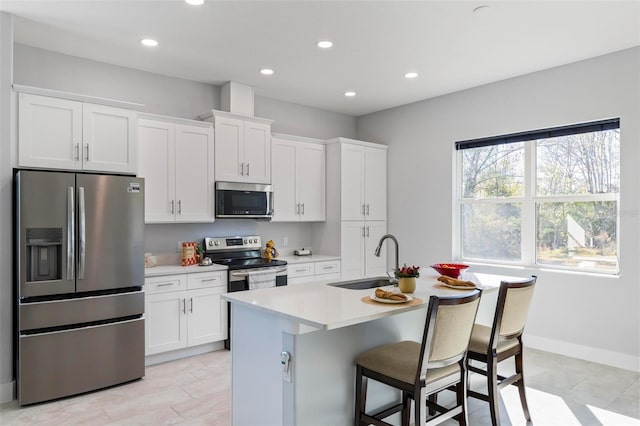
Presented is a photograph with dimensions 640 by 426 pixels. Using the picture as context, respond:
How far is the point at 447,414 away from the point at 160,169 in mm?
3300

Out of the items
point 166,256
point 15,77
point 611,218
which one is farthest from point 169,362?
point 611,218

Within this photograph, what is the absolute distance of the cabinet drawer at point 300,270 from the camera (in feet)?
16.0

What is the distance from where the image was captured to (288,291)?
8.76 ft

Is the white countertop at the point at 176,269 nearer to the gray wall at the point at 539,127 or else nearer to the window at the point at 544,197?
the gray wall at the point at 539,127

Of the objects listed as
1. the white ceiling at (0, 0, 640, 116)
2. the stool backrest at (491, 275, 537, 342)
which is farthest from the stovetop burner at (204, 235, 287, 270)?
the stool backrest at (491, 275, 537, 342)

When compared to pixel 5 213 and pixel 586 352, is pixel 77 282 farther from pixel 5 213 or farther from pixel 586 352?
pixel 586 352

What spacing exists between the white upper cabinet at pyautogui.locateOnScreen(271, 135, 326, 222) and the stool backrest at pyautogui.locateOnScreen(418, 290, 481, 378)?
3.21 metres

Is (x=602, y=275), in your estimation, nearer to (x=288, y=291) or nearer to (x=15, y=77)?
(x=288, y=291)

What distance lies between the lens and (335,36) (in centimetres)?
349

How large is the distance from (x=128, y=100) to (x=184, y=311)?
2.19 meters

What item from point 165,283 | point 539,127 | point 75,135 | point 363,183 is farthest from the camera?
point 363,183

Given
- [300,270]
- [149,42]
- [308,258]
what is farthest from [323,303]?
[308,258]

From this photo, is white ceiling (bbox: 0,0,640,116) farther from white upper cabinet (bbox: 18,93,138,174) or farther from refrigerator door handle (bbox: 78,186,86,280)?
refrigerator door handle (bbox: 78,186,86,280)

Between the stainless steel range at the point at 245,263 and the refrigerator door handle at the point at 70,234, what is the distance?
1479mm
